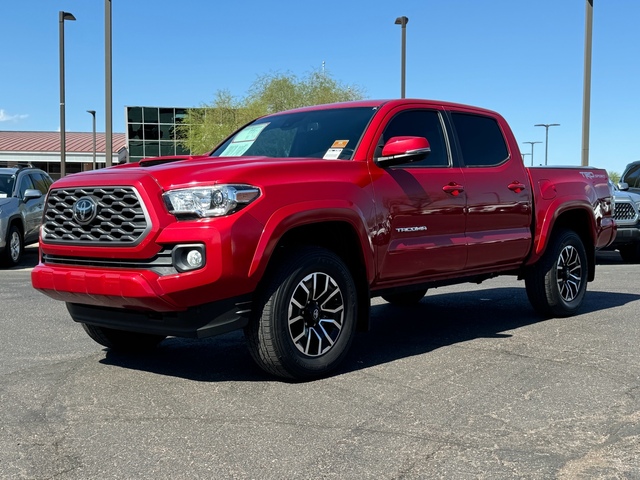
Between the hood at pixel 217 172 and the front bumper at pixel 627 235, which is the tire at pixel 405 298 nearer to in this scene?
the hood at pixel 217 172

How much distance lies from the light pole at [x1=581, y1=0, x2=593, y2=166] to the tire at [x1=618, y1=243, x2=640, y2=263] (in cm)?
380

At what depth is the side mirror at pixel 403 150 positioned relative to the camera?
524cm

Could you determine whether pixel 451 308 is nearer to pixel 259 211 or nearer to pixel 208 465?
pixel 259 211

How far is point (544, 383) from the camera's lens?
482cm

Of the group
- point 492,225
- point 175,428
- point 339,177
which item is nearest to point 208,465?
point 175,428

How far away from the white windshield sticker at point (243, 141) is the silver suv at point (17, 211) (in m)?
7.60

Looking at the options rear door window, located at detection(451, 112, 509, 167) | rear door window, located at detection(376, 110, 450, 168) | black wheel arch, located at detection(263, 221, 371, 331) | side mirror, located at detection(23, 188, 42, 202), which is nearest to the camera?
black wheel arch, located at detection(263, 221, 371, 331)

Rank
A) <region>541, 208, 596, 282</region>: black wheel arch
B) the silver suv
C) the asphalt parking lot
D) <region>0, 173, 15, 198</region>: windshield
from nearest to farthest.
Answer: the asphalt parking lot < <region>541, 208, 596, 282</region>: black wheel arch < the silver suv < <region>0, 173, 15, 198</region>: windshield

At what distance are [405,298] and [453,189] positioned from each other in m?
2.41

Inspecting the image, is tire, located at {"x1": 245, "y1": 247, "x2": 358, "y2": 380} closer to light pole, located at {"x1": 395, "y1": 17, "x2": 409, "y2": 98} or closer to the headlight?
the headlight

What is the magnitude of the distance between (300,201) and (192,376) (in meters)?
1.36

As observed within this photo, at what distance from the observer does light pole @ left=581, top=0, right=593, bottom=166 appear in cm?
1677

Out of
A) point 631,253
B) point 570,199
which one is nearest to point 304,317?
point 570,199

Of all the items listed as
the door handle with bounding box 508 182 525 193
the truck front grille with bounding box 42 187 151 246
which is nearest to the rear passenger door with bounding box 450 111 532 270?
the door handle with bounding box 508 182 525 193
